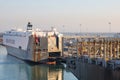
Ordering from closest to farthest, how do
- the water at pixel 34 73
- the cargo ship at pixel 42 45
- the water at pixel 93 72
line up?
1. the water at pixel 93 72
2. the water at pixel 34 73
3. the cargo ship at pixel 42 45

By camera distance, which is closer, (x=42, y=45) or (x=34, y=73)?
(x=34, y=73)

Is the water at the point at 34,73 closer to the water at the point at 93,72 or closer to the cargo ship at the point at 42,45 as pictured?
the cargo ship at the point at 42,45

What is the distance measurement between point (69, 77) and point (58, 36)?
1530 cm

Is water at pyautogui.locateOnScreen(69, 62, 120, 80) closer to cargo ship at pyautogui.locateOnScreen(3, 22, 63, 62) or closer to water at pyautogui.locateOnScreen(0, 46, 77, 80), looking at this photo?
water at pyautogui.locateOnScreen(0, 46, 77, 80)

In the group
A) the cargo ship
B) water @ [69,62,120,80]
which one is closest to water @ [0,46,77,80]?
the cargo ship

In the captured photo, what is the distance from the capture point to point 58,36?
45500 mm

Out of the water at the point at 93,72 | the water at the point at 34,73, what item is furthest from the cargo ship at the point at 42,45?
the water at the point at 93,72

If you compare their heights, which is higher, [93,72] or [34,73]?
[93,72]

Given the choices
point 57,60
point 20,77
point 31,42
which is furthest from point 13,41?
point 20,77

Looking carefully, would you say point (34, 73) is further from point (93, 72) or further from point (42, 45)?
point (93, 72)

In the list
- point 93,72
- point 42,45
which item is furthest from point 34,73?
point 93,72

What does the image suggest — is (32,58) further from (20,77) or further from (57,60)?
(20,77)

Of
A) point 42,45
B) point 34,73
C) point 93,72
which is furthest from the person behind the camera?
point 42,45

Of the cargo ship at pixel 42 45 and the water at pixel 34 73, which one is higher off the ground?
the cargo ship at pixel 42 45
